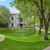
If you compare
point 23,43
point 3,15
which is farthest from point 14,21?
point 23,43

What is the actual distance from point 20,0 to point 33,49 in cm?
826

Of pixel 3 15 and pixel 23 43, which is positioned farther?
pixel 3 15

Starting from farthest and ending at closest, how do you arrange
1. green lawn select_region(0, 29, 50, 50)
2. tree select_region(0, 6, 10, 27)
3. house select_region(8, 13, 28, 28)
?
house select_region(8, 13, 28, 28), tree select_region(0, 6, 10, 27), green lawn select_region(0, 29, 50, 50)

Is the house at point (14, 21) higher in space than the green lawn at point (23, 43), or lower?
lower

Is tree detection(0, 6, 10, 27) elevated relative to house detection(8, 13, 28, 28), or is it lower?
elevated

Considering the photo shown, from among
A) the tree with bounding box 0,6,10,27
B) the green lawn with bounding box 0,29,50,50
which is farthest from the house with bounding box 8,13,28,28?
the green lawn with bounding box 0,29,50,50

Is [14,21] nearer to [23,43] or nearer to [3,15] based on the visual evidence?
[3,15]

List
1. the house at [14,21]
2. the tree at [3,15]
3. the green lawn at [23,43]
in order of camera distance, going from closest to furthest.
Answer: the green lawn at [23,43], the tree at [3,15], the house at [14,21]

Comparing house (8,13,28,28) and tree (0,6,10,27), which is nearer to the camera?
tree (0,6,10,27)

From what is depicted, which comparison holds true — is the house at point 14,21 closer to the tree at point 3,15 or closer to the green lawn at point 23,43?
the tree at point 3,15

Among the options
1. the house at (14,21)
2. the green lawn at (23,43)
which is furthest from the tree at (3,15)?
the green lawn at (23,43)

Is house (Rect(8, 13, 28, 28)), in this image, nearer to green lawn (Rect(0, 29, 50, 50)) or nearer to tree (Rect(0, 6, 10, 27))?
tree (Rect(0, 6, 10, 27))

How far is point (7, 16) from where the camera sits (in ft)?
259

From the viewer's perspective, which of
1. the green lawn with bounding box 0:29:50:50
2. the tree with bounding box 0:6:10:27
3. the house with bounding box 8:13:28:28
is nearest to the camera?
the green lawn with bounding box 0:29:50:50
